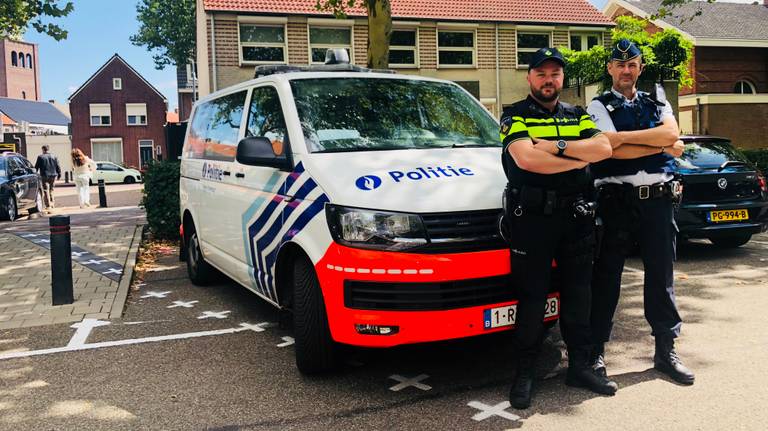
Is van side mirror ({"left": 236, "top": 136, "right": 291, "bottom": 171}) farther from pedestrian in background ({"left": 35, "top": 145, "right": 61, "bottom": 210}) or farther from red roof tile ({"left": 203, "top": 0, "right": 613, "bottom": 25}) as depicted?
red roof tile ({"left": 203, "top": 0, "right": 613, "bottom": 25})

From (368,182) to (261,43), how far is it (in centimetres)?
2106

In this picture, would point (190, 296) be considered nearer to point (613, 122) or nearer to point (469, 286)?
point (469, 286)

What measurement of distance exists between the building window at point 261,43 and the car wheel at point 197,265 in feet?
55.8

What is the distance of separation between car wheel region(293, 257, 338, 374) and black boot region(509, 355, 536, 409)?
1109 mm

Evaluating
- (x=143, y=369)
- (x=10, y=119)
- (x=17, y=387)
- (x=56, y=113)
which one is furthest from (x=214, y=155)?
(x=56, y=113)

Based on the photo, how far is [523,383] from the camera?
382 cm

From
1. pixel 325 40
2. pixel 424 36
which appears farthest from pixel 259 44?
pixel 424 36

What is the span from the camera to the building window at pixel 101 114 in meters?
50.6

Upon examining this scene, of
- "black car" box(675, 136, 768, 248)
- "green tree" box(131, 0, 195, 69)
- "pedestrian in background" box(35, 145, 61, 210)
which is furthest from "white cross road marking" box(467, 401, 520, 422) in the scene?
"green tree" box(131, 0, 195, 69)

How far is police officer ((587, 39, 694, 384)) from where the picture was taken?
4.10 meters

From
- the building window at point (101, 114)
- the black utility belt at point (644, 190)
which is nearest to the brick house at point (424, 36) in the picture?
the black utility belt at point (644, 190)

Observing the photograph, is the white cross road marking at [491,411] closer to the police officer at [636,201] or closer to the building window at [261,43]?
the police officer at [636,201]

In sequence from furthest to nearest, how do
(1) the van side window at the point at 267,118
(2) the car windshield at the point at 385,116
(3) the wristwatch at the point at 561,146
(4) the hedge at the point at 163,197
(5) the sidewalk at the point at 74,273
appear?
1. (4) the hedge at the point at 163,197
2. (5) the sidewalk at the point at 74,273
3. (1) the van side window at the point at 267,118
4. (2) the car windshield at the point at 385,116
5. (3) the wristwatch at the point at 561,146

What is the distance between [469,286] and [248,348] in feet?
6.80
